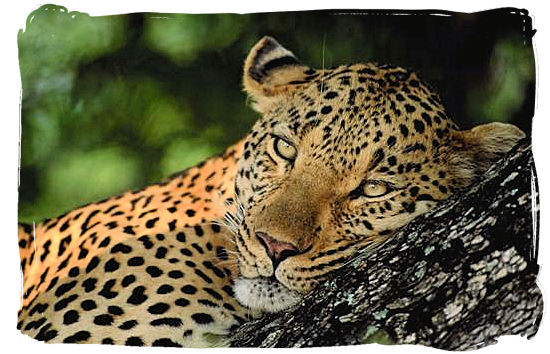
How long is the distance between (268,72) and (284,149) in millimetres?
242

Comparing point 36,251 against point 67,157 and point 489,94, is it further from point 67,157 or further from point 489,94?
point 489,94

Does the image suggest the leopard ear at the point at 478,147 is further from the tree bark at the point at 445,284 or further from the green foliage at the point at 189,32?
the green foliage at the point at 189,32

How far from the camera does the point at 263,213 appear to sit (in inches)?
102

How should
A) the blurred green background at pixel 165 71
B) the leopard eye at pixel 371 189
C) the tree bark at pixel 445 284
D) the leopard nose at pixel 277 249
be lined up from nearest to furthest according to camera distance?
1. the tree bark at pixel 445 284
2. the leopard nose at pixel 277 249
3. the leopard eye at pixel 371 189
4. the blurred green background at pixel 165 71

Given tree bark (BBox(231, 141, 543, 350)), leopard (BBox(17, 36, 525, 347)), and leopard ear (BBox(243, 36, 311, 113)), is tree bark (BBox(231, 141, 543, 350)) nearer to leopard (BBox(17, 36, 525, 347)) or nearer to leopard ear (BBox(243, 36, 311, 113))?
leopard (BBox(17, 36, 525, 347))

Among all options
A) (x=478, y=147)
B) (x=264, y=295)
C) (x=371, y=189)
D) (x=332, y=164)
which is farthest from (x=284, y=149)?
(x=478, y=147)

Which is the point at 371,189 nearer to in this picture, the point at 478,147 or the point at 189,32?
the point at 478,147

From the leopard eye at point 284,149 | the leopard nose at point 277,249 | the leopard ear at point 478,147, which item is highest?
the leopard ear at point 478,147

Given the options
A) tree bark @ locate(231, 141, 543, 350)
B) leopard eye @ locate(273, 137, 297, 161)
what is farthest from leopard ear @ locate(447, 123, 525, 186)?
leopard eye @ locate(273, 137, 297, 161)

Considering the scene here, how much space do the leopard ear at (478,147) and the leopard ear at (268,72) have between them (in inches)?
18.7

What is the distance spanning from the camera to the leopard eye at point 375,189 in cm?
260

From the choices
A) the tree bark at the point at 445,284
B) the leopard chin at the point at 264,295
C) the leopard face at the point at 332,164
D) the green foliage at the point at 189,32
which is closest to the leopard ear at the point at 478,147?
the leopard face at the point at 332,164

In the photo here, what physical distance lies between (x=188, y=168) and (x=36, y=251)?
1.63ft

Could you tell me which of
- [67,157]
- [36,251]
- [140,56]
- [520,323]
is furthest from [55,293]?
[520,323]
